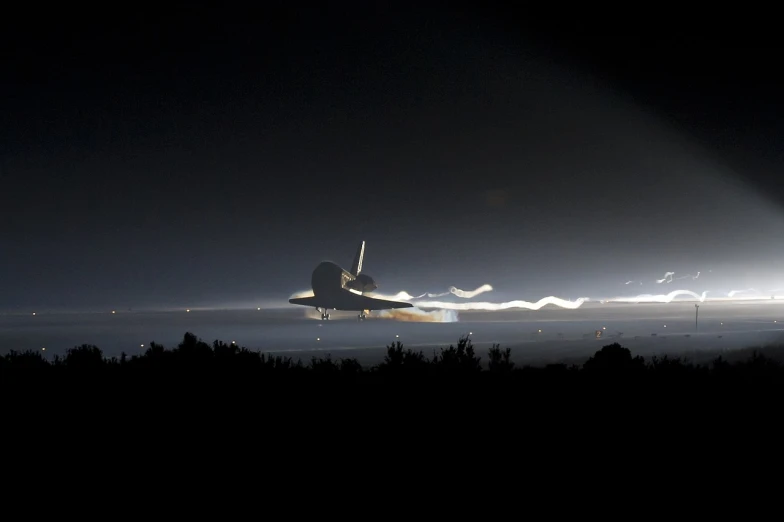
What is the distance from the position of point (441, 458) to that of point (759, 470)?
6.75 m

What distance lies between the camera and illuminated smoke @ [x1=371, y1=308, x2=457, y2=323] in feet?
451

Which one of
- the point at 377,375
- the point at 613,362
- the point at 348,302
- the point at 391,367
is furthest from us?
the point at 348,302

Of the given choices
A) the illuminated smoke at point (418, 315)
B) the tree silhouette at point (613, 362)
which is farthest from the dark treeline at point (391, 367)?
the illuminated smoke at point (418, 315)

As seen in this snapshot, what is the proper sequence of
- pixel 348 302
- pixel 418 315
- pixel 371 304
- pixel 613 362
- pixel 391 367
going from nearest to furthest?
1. pixel 391 367
2. pixel 613 362
3. pixel 371 304
4. pixel 348 302
5. pixel 418 315

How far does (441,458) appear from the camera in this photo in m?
17.1

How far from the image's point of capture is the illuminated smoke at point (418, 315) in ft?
451

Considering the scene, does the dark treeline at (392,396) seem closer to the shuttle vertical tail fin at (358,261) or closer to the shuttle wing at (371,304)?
the shuttle wing at (371,304)

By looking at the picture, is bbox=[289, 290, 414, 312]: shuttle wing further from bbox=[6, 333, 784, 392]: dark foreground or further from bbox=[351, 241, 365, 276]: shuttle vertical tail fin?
bbox=[6, 333, 784, 392]: dark foreground

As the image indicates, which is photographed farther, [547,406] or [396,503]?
[547,406]

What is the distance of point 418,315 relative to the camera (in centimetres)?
14275

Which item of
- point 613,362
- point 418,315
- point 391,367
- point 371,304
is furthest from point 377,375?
point 418,315

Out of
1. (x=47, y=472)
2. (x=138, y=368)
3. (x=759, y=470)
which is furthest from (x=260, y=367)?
(x=759, y=470)

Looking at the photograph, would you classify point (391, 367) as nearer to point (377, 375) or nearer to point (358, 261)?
point (377, 375)

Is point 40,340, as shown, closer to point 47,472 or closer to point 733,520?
point 47,472
